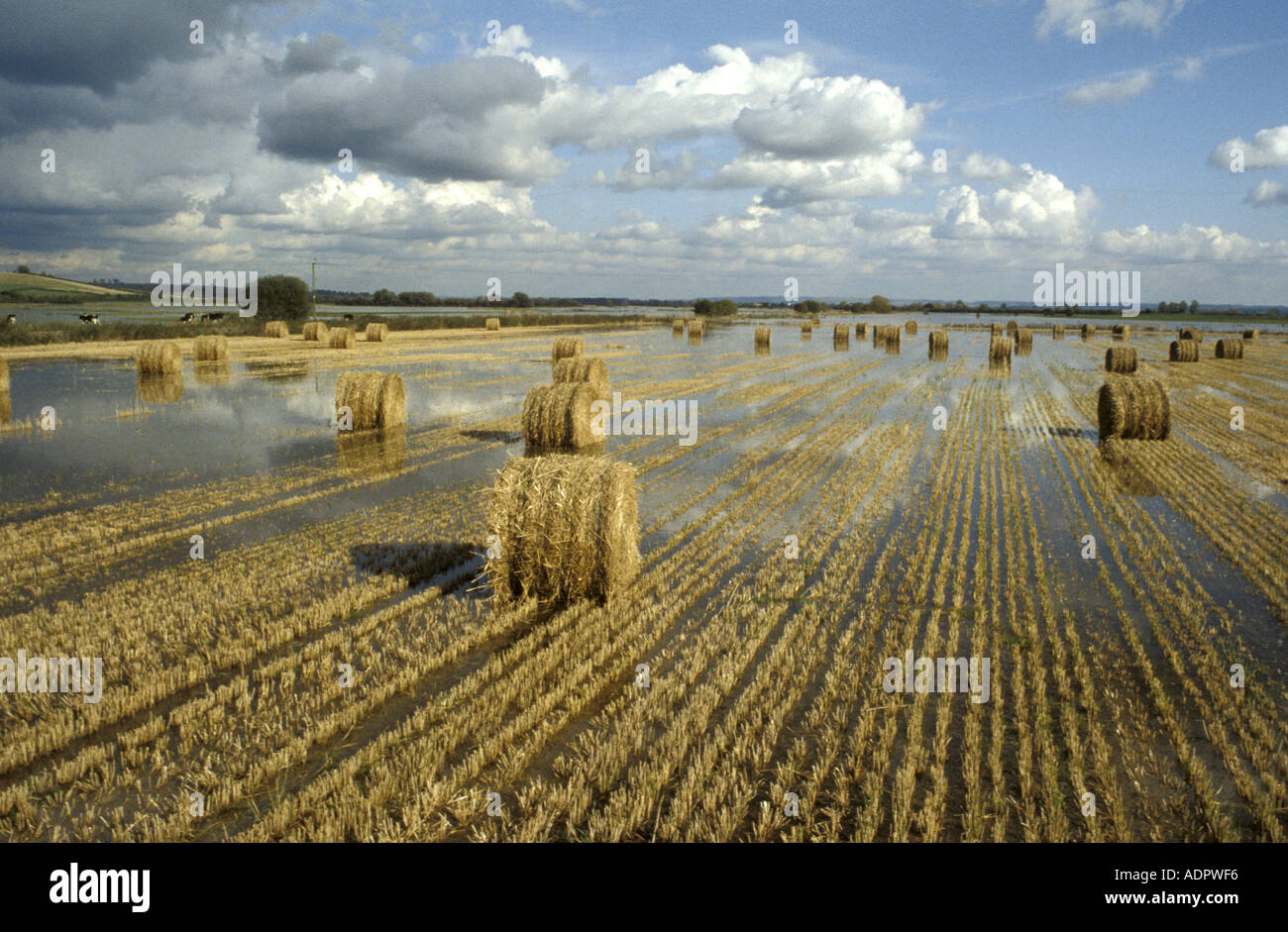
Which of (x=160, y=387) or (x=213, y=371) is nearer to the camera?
(x=160, y=387)

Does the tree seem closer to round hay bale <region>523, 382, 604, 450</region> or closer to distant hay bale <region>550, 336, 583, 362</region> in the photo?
distant hay bale <region>550, 336, 583, 362</region>

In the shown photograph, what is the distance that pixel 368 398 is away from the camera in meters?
19.4

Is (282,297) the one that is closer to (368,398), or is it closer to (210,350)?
(210,350)

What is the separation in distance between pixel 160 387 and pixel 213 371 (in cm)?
624

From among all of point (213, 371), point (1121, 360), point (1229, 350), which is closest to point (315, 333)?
point (213, 371)

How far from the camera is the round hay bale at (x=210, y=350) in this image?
35688mm

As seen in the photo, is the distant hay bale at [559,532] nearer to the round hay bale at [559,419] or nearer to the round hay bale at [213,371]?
the round hay bale at [559,419]

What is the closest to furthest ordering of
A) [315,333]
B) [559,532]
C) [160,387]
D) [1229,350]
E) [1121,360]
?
[559,532], [160,387], [1121,360], [1229,350], [315,333]

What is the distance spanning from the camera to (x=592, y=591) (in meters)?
8.85

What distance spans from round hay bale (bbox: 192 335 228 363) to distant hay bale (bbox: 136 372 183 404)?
503 cm

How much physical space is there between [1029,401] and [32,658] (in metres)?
27.0

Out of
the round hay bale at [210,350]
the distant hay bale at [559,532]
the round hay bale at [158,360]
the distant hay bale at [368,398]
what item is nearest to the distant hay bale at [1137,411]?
the distant hay bale at [559,532]

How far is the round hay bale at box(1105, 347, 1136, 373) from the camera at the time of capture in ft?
112

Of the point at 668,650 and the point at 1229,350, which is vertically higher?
Result: the point at 1229,350
